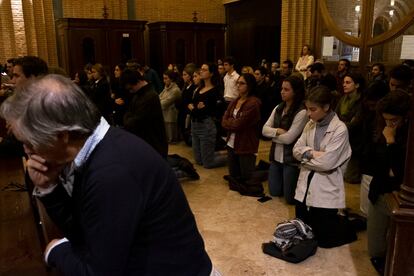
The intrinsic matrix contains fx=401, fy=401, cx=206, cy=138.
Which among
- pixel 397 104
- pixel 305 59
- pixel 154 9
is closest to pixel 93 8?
pixel 154 9

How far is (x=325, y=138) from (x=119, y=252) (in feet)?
9.12

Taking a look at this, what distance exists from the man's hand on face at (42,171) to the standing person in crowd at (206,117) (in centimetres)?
444

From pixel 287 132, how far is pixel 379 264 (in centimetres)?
167

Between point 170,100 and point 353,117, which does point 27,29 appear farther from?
point 353,117

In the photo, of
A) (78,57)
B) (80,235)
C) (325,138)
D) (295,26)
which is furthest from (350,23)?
(80,235)

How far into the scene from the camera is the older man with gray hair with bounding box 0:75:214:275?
1.15 m

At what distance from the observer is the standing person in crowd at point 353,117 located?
5.12 metres

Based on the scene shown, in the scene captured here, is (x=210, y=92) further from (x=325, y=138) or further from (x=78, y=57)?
(x=78, y=57)

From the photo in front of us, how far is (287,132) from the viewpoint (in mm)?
4402

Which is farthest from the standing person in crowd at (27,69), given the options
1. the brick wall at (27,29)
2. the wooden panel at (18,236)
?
the brick wall at (27,29)

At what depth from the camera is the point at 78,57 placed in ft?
33.7

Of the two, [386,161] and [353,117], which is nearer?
[386,161]

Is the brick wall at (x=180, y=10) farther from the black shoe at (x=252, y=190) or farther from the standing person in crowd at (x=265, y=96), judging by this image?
the black shoe at (x=252, y=190)

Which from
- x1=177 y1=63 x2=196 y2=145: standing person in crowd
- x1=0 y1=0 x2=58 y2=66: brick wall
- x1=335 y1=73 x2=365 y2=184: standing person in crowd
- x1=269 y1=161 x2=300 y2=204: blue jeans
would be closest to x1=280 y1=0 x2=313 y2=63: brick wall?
x1=177 y1=63 x2=196 y2=145: standing person in crowd
